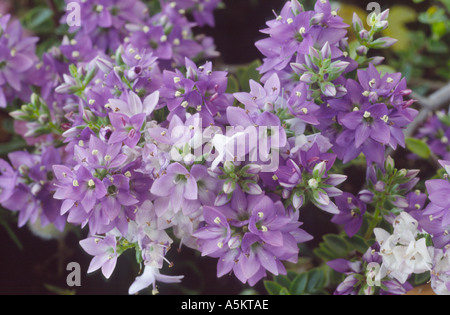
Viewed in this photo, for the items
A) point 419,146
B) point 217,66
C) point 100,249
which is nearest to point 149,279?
point 100,249

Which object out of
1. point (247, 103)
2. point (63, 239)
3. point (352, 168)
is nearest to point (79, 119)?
point (247, 103)

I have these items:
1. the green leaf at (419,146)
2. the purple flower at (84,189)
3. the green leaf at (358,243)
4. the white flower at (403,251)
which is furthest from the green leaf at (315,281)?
the purple flower at (84,189)

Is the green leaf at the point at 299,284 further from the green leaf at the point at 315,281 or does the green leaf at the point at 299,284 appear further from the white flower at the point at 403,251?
the white flower at the point at 403,251

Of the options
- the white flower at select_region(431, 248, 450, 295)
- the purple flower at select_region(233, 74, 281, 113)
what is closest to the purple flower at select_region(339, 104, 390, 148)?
the purple flower at select_region(233, 74, 281, 113)

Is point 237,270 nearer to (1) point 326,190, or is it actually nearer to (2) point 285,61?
(1) point 326,190

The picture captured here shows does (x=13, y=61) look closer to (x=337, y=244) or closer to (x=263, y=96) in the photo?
(x=263, y=96)
